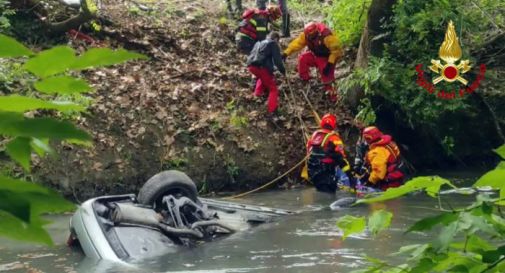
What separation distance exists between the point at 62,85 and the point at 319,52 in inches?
507

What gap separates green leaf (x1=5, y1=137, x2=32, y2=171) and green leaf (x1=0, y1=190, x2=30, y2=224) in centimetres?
8

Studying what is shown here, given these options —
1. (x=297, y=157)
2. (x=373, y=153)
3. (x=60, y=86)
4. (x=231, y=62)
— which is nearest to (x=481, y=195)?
(x=60, y=86)

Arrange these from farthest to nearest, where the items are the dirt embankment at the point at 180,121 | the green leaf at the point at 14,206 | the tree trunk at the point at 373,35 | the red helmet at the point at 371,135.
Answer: the tree trunk at the point at 373,35 → the dirt embankment at the point at 180,121 → the red helmet at the point at 371,135 → the green leaf at the point at 14,206

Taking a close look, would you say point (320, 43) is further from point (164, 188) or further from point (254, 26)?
point (164, 188)

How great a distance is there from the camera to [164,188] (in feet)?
25.2

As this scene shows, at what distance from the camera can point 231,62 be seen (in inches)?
572

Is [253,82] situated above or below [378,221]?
above

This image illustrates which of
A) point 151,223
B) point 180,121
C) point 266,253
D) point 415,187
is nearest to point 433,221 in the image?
point 415,187

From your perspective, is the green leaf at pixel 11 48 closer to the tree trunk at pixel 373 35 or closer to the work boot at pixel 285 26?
the tree trunk at pixel 373 35

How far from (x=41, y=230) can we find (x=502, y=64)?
12742 millimetres

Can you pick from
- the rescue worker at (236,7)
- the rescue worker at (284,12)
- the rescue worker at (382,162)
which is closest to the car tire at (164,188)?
the rescue worker at (382,162)

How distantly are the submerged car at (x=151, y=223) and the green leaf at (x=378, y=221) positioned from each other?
5.29 meters

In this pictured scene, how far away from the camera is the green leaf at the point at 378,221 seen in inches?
60.4

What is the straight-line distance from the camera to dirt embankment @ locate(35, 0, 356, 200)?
431 inches
